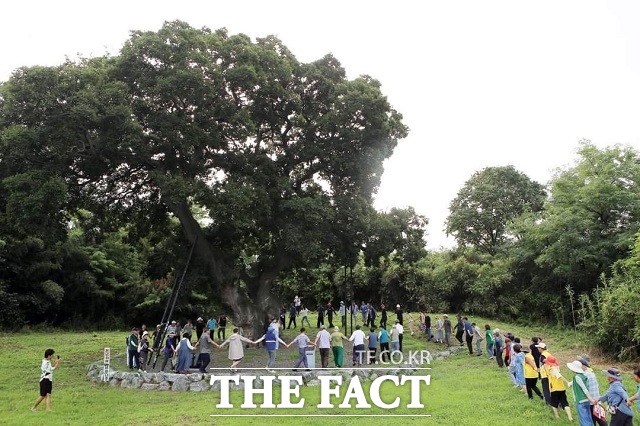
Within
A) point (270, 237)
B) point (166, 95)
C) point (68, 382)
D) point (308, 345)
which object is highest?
point (166, 95)

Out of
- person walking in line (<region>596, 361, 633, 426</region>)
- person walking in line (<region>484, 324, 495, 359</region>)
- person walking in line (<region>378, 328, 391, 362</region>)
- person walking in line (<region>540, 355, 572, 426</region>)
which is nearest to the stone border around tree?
person walking in line (<region>378, 328, 391, 362</region>)

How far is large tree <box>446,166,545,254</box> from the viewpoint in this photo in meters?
40.1

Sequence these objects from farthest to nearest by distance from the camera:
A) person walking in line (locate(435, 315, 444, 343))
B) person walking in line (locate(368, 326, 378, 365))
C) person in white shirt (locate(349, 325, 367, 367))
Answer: person walking in line (locate(435, 315, 444, 343)), person walking in line (locate(368, 326, 378, 365)), person in white shirt (locate(349, 325, 367, 367))

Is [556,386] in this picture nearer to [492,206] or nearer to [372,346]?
[372,346]

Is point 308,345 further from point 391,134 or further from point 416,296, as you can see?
point 416,296

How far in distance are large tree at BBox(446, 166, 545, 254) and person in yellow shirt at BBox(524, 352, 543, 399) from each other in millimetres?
29065

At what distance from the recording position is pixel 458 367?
54.5 ft

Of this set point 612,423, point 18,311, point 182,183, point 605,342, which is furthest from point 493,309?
point 18,311

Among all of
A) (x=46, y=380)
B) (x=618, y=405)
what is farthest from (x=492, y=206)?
(x=46, y=380)

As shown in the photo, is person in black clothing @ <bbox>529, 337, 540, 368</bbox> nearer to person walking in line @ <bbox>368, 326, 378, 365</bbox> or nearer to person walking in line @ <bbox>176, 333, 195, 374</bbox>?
person walking in line @ <bbox>368, 326, 378, 365</bbox>

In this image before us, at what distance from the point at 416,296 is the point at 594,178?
1433 centimetres

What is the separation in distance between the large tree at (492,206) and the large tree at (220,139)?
20.0 meters

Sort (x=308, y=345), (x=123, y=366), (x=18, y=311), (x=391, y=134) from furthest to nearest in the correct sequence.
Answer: (x=18, y=311), (x=391, y=134), (x=123, y=366), (x=308, y=345)

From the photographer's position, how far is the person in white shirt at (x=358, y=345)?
51.5 ft
